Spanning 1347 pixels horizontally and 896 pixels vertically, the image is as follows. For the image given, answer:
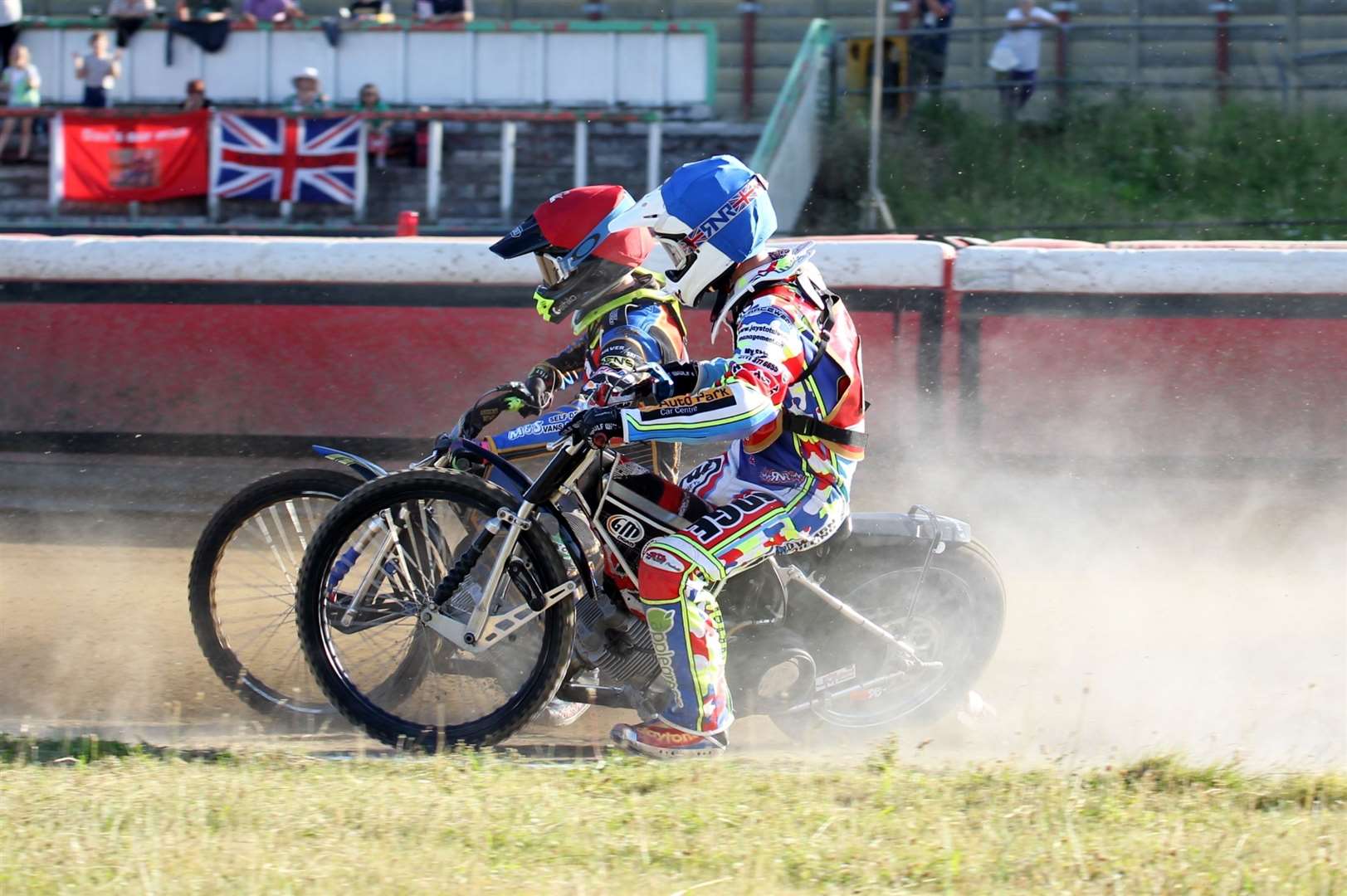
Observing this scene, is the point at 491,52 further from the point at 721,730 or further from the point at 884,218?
the point at 721,730

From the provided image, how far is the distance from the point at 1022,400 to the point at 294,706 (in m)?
4.27

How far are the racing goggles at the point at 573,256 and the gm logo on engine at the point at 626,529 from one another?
3.31 ft

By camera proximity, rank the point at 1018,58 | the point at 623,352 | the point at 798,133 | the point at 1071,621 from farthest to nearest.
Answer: the point at 1018,58 → the point at 798,133 → the point at 1071,621 → the point at 623,352

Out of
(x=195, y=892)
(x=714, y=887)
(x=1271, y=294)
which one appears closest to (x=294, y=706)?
(x=195, y=892)

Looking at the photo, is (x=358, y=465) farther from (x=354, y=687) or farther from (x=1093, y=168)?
(x=1093, y=168)

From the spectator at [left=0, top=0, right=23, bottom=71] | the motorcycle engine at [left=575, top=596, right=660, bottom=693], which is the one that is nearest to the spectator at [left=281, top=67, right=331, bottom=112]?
the spectator at [left=0, top=0, right=23, bottom=71]

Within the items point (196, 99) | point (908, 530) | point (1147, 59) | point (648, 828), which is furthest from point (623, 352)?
point (1147, 59)

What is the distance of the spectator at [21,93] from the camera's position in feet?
51.3

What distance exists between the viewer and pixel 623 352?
5.61 m

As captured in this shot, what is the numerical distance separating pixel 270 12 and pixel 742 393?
42.4 ft

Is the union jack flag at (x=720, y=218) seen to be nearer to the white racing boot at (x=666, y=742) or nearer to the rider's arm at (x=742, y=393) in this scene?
the rider's arm at (x=742, y=393)

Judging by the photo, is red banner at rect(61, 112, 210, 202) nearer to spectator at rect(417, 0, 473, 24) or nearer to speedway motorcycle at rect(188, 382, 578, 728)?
spectator at rect(417, 0, 473, 24)

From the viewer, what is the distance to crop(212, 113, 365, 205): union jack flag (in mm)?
15070

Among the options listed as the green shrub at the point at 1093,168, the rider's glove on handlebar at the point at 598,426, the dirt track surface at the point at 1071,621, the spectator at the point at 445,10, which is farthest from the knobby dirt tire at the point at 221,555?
the spectator at the point at 445,10
